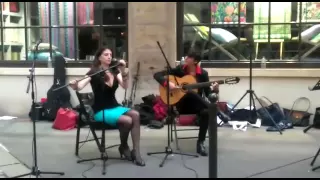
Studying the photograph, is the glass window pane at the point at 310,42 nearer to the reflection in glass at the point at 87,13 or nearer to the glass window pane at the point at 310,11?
the glass window pane at the point at 310,11

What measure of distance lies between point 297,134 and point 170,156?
Result: 206 centimetres

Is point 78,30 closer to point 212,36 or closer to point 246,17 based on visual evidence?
point 212,36

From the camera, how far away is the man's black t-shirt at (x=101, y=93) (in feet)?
16.2

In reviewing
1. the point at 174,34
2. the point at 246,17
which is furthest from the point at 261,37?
the point at 174,34

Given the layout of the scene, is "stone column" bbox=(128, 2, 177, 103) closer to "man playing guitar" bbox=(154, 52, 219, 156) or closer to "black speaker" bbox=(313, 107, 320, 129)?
"man playing guitar" bbox=(154, 52, 219, 156)

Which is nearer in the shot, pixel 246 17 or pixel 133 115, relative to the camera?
pixel 133 115

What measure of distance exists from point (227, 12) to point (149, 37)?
133 cm

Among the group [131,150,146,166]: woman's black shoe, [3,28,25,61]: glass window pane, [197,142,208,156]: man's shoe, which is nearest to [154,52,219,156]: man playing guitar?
[197,142,208,156]: man's shoe

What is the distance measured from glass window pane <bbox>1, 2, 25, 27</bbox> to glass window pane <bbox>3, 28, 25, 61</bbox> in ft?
0.35

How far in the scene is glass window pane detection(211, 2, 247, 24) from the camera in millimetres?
7242

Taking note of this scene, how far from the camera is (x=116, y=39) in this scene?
7.51 m

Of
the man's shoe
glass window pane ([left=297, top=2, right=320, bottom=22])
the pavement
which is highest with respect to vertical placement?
glass window pane ([left=297, top=2, right=320, bottom=22])

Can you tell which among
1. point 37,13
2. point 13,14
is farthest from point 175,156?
point 13,14

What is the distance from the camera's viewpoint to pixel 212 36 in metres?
7.29
